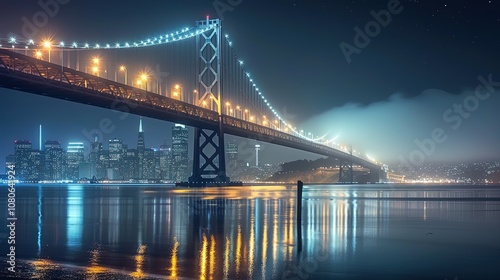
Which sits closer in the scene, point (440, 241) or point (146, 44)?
point (440, 241)

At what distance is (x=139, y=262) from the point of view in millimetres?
12258

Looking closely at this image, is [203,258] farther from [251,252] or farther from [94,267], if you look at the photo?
[94,267]

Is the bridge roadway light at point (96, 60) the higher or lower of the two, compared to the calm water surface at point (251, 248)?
higher

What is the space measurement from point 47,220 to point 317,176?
132 meters

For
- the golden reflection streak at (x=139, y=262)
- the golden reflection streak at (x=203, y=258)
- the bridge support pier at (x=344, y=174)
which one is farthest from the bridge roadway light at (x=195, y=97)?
the bridge support pier at (x=344, y=174)

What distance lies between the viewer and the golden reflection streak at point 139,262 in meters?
10.8

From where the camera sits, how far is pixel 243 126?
71.2m

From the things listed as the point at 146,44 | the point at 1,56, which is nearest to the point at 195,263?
the point at 1,56

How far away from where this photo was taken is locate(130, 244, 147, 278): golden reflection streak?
35.5 feet

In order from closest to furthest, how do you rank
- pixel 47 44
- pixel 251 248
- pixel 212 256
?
pixel 212 256 < pixel 251 248 < pixel 47 44

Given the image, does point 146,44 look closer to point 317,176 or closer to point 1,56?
point 1,56

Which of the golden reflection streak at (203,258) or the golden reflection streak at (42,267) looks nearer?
→ the golden reflection streak at (42,267)

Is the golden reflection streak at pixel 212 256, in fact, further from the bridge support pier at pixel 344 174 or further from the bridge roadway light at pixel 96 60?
the bridge support pier at pixel 344 174

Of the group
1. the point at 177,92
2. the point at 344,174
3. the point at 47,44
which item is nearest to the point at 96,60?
the point at 47,44
